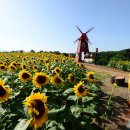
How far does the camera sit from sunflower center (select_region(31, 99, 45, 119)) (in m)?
3.18

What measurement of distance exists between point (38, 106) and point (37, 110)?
0.06 m

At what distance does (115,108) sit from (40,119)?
6.36 m

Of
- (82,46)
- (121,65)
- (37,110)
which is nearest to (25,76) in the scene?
(37,110)

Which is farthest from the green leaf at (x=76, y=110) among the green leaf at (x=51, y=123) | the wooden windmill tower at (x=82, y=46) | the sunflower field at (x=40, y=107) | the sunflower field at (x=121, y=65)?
the wooden windmill tower at (x=82, y=46)

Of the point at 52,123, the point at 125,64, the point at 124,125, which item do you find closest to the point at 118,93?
the point at 124,125

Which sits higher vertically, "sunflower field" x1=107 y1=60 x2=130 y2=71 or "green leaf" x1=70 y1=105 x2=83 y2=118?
"green leaf" x1=70 y1=105 x2=83 y2=118

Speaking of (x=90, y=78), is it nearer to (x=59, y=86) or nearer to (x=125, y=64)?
(x=59, y=86)

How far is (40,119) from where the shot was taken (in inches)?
124

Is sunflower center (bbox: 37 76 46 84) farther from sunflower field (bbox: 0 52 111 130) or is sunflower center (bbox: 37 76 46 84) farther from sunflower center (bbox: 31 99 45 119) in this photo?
sunflower center (bbox: 31 99 45 119)

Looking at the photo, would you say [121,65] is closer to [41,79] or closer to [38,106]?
[41,79]

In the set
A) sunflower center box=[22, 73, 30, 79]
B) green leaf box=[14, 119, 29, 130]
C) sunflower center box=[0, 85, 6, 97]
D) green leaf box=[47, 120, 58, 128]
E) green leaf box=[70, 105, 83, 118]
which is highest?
sunflower center box=[0, 85, 6, 97]

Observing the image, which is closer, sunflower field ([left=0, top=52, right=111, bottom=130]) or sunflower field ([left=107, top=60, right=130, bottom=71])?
sunflower field ([left=0, top=52, right=111, bottom=130])

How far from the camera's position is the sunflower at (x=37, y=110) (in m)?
3.14

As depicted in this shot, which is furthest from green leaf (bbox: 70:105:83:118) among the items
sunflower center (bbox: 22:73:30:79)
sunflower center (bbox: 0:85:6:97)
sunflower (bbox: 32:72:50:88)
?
sunflower center (bbox: 22:73:30:79)
